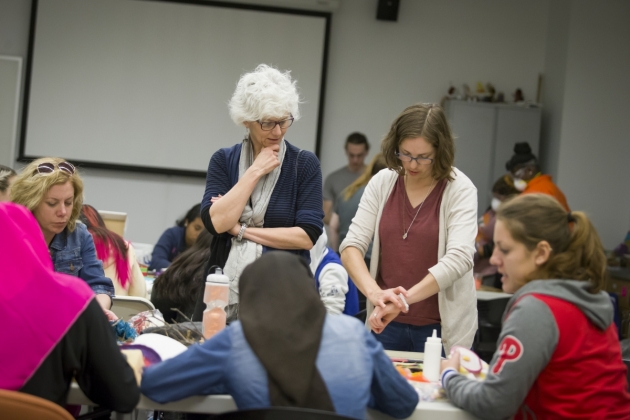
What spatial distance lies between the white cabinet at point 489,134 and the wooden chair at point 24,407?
20.0 feet

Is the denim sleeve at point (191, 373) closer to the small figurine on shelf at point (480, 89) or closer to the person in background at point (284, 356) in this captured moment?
the person in background at point (284, 356)

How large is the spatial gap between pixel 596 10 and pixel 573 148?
1.33m

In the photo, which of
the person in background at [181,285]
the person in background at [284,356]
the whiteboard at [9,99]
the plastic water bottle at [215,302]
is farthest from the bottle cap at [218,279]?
the whiteboard at [9,99]

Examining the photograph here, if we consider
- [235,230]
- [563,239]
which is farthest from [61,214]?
[563,239]

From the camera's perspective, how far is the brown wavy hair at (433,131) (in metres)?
2.55

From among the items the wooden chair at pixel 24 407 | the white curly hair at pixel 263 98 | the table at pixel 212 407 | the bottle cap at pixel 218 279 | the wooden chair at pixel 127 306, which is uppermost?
the white curly hair at pixel 263 98

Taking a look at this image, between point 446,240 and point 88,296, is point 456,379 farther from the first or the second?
point 88,296

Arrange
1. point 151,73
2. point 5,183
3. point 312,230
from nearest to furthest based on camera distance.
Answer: point 312,230 → point 5,183 → point 151,73

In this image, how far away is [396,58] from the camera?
25.0 feet

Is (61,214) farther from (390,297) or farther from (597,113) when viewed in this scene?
(597,113)

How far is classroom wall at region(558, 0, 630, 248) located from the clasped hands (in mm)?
5318

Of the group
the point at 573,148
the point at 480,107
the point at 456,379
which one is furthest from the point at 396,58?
the point at 456,379

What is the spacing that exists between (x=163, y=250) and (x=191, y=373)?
3240 millimetres

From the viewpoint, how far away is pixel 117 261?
143 inches
